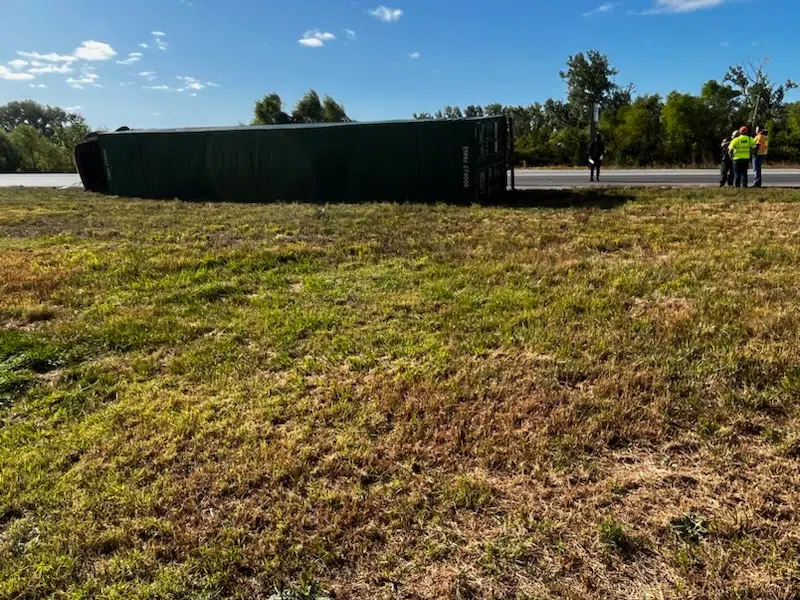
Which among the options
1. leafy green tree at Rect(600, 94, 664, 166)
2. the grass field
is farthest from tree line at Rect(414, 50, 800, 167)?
the grass field

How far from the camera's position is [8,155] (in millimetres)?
39625

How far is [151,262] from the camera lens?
7223mm

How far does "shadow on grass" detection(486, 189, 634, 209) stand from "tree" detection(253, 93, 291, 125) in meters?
33.1

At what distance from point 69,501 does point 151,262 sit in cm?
513

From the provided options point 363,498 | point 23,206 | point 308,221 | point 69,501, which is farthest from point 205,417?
point 23,206

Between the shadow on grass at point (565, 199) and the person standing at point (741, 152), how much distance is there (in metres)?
2.79

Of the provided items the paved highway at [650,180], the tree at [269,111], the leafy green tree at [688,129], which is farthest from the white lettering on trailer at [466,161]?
the tree at [269,111]

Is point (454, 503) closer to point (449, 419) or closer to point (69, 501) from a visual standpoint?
point (449, 419)

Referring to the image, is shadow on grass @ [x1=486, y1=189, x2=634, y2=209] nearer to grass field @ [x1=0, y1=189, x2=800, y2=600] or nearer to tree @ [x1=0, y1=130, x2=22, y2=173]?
grass field @ [x1=0, y1=189, x2=800, y2=600]

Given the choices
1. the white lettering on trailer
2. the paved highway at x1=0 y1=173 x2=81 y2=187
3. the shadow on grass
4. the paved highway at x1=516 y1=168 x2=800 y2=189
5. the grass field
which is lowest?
the grass field

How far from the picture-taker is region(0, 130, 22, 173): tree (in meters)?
39.3

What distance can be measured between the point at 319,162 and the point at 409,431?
37.5 feet

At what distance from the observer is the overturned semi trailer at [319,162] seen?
39.7 ft

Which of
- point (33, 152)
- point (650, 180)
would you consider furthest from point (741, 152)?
point (33, 152)
